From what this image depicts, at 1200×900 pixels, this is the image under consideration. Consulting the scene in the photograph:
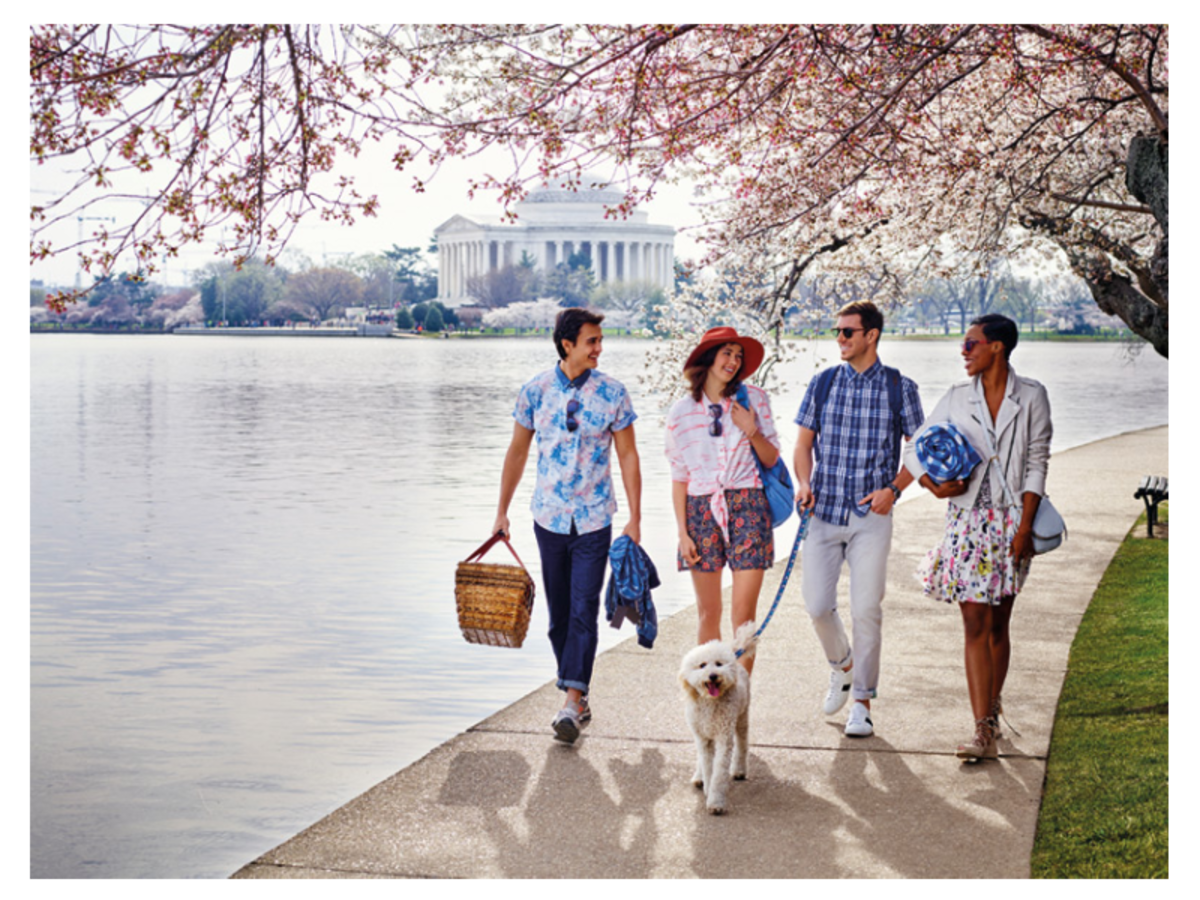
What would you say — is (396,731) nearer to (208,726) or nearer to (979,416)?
(208,726)

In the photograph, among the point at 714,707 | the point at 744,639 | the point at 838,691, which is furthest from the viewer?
the point at 838,691

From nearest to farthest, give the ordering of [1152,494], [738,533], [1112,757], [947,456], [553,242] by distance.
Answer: [947,456] → [1112,757] → [738,533] → [1152,494] → [553,242]

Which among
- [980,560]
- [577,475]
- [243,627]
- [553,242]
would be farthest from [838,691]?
[553,242]

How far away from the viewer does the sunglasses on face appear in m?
6.29

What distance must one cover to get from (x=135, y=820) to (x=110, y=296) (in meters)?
142

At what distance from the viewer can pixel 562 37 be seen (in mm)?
6574

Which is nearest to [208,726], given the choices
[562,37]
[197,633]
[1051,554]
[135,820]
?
[135,820]

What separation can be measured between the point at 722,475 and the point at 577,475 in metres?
0.66

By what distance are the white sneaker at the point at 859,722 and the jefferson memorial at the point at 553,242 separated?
485ft

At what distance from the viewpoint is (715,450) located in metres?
6.32

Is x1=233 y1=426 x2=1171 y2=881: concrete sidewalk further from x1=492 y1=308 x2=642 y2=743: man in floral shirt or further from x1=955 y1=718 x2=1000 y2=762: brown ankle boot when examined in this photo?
x1=492 y1=308 x2=642 y2=743: man in floral shirt

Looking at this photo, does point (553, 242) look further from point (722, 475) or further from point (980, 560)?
point (980, 560)

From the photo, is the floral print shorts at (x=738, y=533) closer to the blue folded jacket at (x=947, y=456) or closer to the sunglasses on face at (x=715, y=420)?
the sunglasses on face at (x=715, y=420)

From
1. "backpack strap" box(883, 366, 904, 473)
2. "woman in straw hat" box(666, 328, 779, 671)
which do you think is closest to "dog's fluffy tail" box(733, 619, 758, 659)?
"woman in straw hat" box(666, 328, 779, 671)
